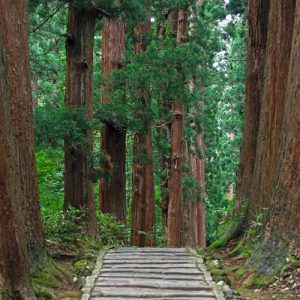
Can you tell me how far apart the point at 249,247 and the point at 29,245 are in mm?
3307

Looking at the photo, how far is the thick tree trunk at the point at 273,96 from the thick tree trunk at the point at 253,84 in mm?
1509

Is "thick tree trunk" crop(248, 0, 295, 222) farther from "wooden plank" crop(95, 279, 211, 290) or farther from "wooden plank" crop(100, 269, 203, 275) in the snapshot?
"wooden plank" crop(95, 279, 211, 290)

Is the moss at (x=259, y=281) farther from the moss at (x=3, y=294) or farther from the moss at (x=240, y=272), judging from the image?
the moss at (x=3, y=294)

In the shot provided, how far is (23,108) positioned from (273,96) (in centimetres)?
370

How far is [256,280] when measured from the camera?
691 centimetres

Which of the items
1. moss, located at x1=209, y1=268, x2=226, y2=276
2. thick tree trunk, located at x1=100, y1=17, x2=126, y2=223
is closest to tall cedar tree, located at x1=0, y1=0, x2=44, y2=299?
moss, located at x1=209, y1=268, x2=226, y2=276

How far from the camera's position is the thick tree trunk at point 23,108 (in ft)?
22.9

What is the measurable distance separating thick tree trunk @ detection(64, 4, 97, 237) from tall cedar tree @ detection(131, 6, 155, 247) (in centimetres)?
440

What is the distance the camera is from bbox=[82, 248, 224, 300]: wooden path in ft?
20.3

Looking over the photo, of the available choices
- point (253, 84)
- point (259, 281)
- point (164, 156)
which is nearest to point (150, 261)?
point (259, 281)

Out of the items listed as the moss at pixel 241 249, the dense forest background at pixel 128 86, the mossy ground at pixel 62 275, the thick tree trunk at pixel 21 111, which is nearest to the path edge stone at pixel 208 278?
the moss at pixel 241 249

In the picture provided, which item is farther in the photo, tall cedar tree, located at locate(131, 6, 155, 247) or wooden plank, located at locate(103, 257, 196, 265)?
tall cedar tree, located at locate(131, 6, 155, 247)

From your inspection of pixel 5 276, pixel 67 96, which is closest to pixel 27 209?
pixel 5 276

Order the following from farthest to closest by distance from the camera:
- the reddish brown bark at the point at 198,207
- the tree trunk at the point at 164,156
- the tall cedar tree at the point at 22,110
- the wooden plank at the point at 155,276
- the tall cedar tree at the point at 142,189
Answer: the reddish brown bark at the point at 198,207, the tree trunk at the point at 164,156, the tall cedar tree at the point at 142,189, the wooden plank at the point at 155,276, the tall cedar tree at the point at 22,110
